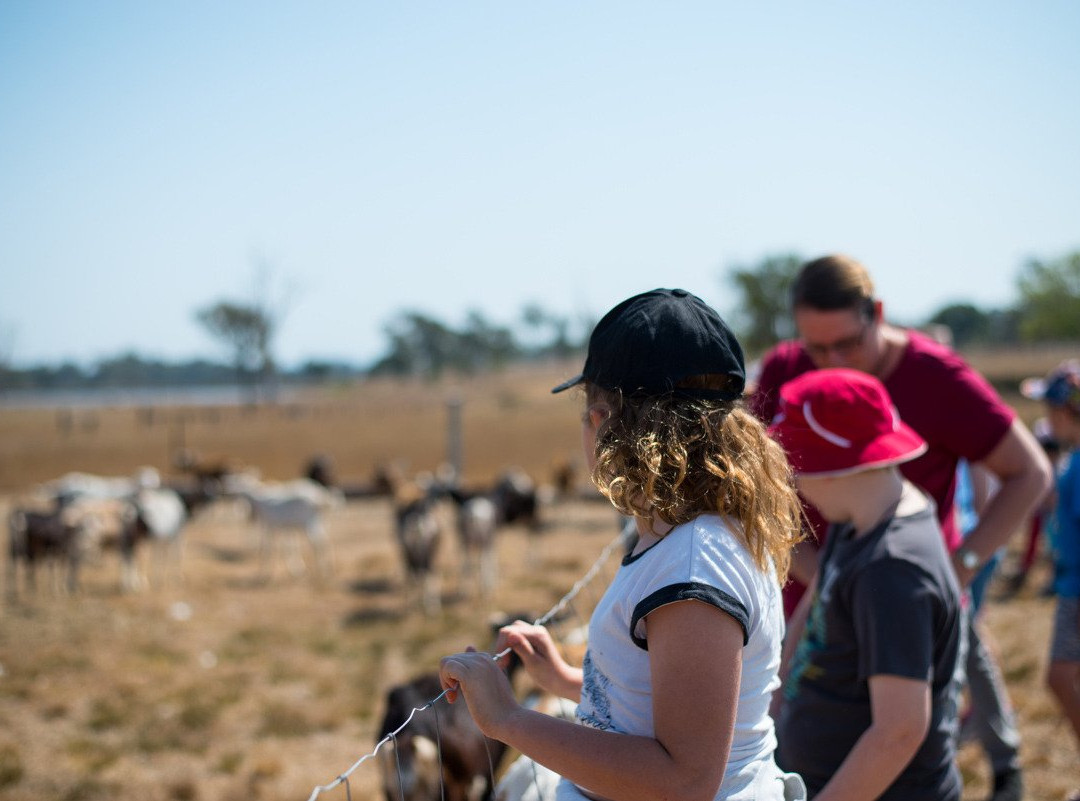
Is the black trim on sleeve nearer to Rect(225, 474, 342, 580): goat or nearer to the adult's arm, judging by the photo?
the adult's arm

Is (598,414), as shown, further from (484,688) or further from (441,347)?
(441,347)

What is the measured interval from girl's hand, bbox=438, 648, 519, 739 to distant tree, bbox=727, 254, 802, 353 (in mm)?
22694

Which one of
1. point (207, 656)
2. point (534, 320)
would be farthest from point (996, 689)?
point (534, 320)

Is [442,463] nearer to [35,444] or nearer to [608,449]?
[35,444]

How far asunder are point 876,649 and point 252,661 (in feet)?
21.6

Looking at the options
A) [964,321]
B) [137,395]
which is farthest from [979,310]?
[137,395]

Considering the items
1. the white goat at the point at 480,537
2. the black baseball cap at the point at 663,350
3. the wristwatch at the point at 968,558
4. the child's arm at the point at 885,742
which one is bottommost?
the white goat at the point at 480,537

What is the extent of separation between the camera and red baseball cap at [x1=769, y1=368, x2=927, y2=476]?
1.92 metres

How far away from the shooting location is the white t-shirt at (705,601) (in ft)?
3.94

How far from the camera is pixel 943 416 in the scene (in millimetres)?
2723

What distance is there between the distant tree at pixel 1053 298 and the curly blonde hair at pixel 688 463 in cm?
4646

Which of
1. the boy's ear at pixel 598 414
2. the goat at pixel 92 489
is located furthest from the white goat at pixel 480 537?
the boy's ear at pixel 598 414

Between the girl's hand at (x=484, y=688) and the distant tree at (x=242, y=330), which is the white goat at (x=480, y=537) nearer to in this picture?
the girl's hand at (x=484, y=688)

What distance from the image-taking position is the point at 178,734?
→ 552 centimetres
